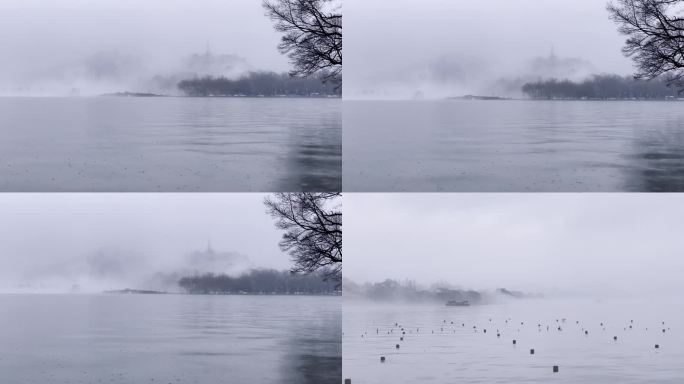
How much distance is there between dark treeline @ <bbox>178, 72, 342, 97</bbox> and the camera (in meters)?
9.55

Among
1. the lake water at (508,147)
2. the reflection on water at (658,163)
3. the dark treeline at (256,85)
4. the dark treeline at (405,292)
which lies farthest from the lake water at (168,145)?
the reflection on water at (658,163)

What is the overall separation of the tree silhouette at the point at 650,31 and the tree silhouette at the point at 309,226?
112 inches

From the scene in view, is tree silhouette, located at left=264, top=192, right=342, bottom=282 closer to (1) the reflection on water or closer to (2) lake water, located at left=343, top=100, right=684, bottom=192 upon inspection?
(2) lake water, located at left=343, top=100, right=684, bottom=192

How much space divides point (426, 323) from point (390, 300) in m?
0.37

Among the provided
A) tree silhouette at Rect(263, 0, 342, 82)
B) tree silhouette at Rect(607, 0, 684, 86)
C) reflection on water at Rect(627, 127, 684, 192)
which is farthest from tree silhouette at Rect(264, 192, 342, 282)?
tree silhouette at Rect(607, 0, 684, 86)

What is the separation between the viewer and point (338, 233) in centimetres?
959

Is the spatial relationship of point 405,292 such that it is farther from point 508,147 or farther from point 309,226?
point 508,147

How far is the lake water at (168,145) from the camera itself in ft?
30.9

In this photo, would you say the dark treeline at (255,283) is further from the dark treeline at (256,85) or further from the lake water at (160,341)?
the dark treeline at (256,85)

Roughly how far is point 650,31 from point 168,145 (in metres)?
4.25

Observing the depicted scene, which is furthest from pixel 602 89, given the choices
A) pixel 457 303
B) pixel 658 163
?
pixel 457 303

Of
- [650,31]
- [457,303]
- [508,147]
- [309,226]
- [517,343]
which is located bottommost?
[517,343]

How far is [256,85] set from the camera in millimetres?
9578

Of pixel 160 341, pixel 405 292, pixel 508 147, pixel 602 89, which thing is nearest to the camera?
pixel 160 341
